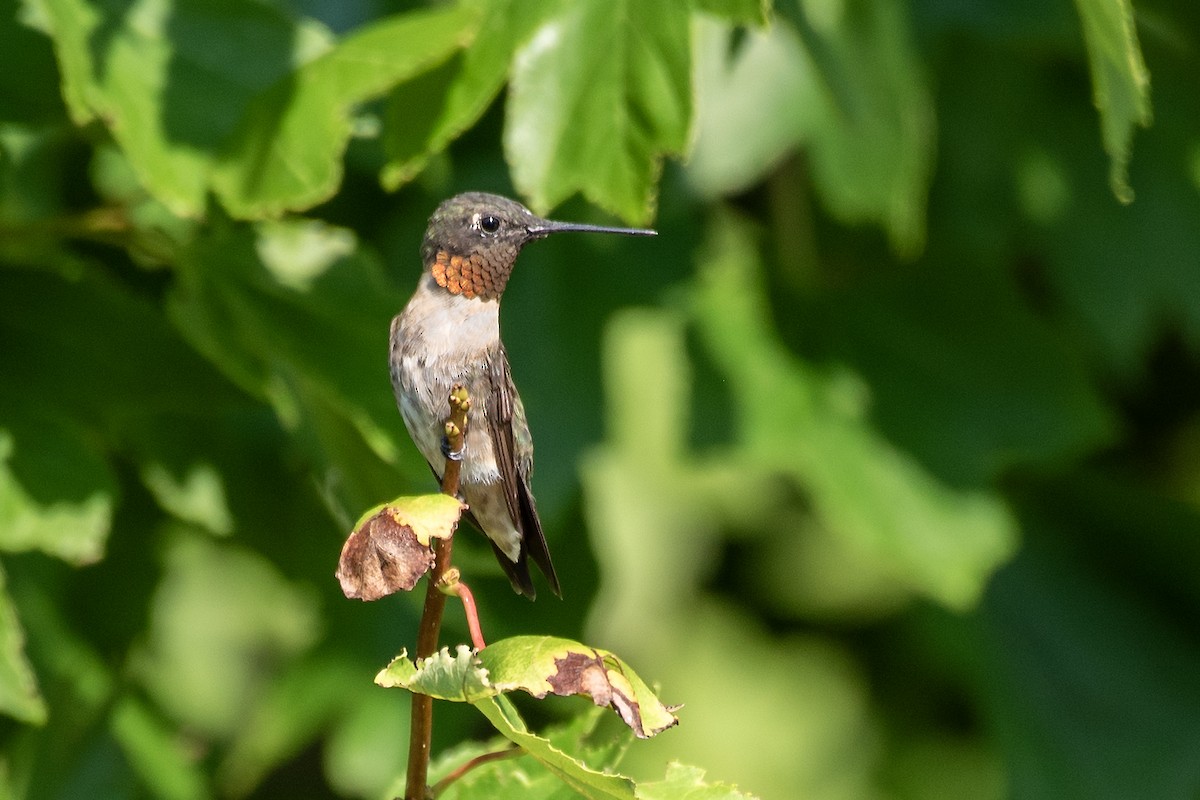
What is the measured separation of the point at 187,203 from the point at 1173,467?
11.6 feet

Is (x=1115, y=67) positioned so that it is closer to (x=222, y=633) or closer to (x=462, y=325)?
(x=462, y=325)

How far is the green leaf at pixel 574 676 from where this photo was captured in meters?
1.30

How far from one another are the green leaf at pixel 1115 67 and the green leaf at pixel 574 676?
0.93m

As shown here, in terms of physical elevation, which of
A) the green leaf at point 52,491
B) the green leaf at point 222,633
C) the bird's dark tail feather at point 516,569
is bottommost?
the green leaf at point 222,633

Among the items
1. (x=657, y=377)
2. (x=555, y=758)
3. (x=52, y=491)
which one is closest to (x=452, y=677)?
(x=555, y=758)

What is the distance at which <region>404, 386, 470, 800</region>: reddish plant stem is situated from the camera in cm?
130

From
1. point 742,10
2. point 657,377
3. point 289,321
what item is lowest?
point 657,377

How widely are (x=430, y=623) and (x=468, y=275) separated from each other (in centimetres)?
59

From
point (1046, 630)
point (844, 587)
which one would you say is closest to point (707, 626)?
point (844, 587)

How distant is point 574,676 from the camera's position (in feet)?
4.32

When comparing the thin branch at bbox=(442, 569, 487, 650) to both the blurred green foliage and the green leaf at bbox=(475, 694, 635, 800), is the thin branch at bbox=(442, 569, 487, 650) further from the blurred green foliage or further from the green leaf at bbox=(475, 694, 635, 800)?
the blurred green foliage

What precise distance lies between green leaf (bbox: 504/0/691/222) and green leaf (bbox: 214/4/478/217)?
12cm

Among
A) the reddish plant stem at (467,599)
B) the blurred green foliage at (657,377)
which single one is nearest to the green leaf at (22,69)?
the blurred green foliage at (657,377)

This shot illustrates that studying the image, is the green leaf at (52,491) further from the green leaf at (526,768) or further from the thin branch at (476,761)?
the thin branch at (476,761)
